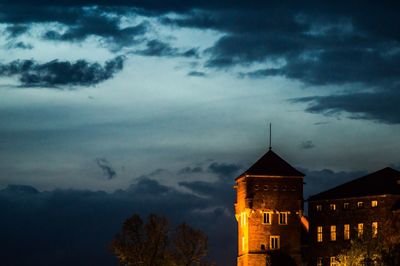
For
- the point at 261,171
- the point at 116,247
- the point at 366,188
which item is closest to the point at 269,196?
the point at 261,171

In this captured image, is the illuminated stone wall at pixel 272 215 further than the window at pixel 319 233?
Yes

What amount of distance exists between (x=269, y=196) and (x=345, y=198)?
9124 millimetres

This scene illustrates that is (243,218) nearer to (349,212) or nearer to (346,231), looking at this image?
(346,231)

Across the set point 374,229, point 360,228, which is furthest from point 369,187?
point 374,229

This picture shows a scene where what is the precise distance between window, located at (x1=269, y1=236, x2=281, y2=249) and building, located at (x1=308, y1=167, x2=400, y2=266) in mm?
3574

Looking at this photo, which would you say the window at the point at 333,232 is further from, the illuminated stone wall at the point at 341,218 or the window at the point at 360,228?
the window at the point at 360,228

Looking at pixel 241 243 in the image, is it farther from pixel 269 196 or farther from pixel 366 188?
pixel 366 188

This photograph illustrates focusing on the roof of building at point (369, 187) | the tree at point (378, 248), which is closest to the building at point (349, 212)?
the roof of building at point (369, 187)

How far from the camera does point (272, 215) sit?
12225 cm

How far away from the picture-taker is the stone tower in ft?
398

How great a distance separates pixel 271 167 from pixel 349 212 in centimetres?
1111

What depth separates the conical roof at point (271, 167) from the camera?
12250cm

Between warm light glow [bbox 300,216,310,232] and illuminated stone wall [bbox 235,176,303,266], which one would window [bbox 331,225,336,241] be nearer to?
illuminated stone wall [bbox 235,176,303,266]

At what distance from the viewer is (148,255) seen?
113875 mm
